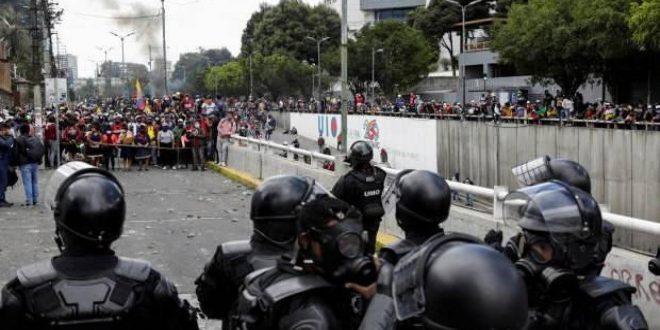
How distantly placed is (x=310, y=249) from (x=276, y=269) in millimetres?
231

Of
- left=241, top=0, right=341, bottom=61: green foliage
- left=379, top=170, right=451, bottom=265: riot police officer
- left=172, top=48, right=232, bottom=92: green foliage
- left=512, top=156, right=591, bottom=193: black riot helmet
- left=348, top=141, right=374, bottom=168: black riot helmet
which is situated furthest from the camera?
left=172, top=48, right=232, bottom=92: green foliage

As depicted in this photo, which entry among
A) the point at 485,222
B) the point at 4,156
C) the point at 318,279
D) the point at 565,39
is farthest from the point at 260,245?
the point at 565,39

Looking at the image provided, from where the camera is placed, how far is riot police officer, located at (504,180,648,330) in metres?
3.41

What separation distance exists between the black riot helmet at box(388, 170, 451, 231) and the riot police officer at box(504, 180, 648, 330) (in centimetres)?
80

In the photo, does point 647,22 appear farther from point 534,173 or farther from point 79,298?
point 79,298

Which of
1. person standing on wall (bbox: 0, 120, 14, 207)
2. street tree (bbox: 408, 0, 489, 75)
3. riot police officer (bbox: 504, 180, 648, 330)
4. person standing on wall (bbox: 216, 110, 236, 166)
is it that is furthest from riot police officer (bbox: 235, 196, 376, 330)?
street tree (bbox: 408, 0, 489, 75)

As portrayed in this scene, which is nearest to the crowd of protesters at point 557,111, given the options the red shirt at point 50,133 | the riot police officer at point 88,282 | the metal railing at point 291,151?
the metal railing at point 291,151

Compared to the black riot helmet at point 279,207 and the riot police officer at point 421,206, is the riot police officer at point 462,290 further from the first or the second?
the riot police officer at point 421,206

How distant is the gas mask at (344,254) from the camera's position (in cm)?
308

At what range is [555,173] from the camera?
209 inches

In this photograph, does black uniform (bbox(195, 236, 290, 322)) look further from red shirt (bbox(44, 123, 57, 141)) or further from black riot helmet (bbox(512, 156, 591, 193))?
red shirt (bbox(44, 123, 57, 141))

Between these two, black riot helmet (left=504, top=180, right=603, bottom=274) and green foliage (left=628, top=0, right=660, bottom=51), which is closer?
black riot helmet (left=504, top=180, right=603, bottom=274)

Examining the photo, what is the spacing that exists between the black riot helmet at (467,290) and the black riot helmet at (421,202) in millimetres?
2128

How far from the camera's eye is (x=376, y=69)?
2756 inches
